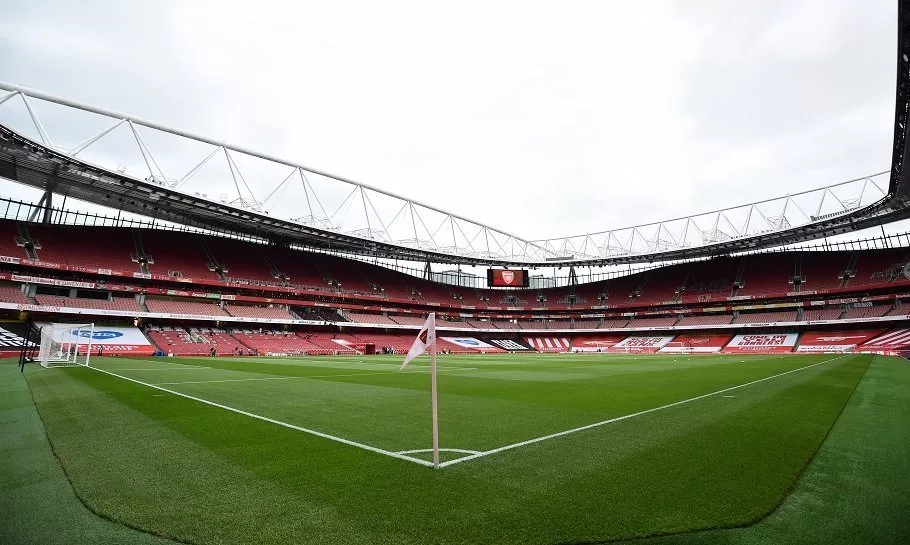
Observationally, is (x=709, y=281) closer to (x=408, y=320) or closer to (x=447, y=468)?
(x=408, y=320)

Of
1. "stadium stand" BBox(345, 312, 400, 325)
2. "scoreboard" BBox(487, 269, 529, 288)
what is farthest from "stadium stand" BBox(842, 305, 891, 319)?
"stadium stand" BBox(345, 312, 400, 325)

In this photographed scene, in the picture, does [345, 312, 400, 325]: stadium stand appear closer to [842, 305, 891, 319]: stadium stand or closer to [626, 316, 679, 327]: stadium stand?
[626, 316, 679, 327]: stadium stand

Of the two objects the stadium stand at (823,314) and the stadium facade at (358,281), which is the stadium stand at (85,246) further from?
the stadium stand at (823,314)

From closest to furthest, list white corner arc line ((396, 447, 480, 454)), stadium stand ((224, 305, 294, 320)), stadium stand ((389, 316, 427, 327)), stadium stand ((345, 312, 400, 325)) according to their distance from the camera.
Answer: white corner arc line ((396, 447, 480, 454)) → stadium stand ((224, 305, 294, 320)) → stadium stand ((345, 312, 400, 325)) → stadium stand ((389, 316, 427, 327))

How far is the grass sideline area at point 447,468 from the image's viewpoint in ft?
12.2

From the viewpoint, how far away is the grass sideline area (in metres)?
3.71

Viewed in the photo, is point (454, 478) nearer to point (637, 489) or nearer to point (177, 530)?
point (637, 489)

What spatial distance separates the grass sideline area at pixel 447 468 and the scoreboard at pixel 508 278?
220 ft

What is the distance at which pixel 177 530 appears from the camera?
3592 millimetres

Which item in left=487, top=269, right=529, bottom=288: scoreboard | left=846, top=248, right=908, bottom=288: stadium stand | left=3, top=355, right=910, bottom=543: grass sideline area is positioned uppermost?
left=487, top=269, right=529, bottom=288: scoreboard

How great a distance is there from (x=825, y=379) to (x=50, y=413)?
81.0ft

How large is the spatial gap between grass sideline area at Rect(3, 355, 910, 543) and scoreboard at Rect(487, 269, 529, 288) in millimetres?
67093

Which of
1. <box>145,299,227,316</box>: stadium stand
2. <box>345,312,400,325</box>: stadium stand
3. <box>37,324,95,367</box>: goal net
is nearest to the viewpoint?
<box>37,324,95,367</box>: goal net

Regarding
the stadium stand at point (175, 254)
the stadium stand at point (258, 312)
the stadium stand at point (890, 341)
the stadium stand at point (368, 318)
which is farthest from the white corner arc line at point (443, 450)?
the stadium stand at point (890, 341)
